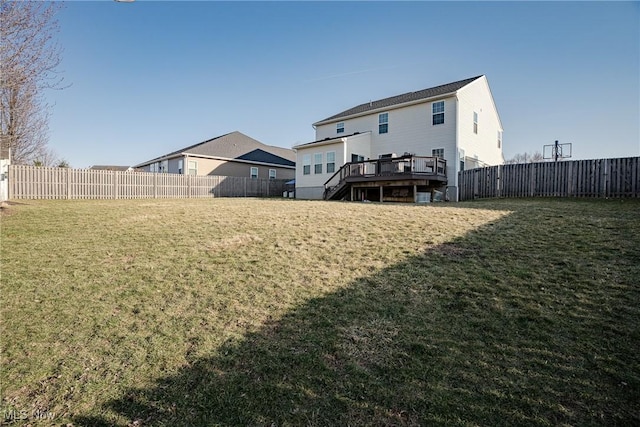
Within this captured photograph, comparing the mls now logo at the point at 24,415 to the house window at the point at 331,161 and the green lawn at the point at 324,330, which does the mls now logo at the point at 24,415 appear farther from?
the house window at the point at 331,161

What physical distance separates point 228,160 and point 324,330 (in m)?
27.6

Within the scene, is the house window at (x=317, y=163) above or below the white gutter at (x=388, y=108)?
below

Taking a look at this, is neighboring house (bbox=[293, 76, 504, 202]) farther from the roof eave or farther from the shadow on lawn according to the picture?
the shadow on lawn

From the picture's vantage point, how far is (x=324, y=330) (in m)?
3.66

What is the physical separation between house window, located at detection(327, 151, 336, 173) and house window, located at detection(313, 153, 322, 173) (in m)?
0.83

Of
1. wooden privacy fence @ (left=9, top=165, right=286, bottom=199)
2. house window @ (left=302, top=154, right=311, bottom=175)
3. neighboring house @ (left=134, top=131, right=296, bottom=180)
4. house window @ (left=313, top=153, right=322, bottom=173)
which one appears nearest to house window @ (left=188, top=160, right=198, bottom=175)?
neighboring house @ (left=134, top=131, right=296, bottom=180)

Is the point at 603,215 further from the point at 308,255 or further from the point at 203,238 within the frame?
the point at 203,238

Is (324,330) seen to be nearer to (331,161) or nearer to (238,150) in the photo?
(331,161)

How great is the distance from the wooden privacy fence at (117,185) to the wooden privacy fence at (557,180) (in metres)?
17.8

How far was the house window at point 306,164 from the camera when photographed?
23.3 metres

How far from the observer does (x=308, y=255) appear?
6070 millimetres

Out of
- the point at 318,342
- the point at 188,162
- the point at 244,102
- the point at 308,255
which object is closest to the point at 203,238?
the point at 308,255

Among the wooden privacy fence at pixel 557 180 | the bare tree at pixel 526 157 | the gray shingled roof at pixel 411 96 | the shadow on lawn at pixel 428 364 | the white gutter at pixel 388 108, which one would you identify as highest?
the bare tree at pixel 526 157

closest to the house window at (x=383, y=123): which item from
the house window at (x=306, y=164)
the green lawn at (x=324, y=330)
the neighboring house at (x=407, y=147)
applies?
the neighboring house at (x=407, y=147)
